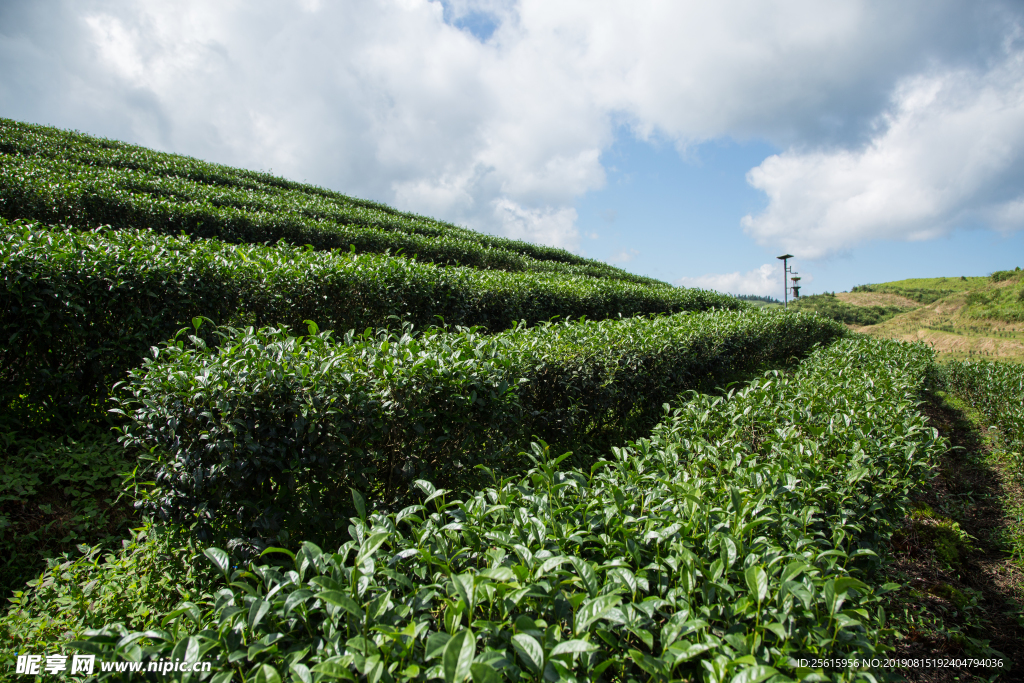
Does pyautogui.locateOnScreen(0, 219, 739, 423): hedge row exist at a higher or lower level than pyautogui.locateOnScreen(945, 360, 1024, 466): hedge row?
higher

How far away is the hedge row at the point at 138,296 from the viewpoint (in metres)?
3.80

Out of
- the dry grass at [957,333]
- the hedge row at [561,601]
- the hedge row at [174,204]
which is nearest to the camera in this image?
the hedge row at [561,601]

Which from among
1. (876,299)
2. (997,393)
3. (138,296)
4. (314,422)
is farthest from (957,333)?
(876,299)

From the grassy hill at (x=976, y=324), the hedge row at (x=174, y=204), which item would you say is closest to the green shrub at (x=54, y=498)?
the hedge row at (x=174, y=204)

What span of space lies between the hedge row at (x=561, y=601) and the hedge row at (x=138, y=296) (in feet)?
11.0

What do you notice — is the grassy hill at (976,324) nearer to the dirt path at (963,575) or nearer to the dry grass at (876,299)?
the dirt path at (963,575)

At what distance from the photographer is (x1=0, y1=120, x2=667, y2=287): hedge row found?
7.48 m

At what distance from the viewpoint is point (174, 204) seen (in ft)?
27.4

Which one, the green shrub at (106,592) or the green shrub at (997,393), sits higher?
the green shrub at (997,393)

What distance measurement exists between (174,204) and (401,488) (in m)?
8.59

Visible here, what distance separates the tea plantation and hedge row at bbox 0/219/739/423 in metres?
0.03

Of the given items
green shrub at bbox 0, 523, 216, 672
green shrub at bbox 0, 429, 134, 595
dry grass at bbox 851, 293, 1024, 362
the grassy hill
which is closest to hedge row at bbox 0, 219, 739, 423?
green shrub at bbox 0, 429, 134, 595

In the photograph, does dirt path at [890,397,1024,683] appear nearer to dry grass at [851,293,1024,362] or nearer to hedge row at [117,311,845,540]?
hedge row at [117,311,845,540]

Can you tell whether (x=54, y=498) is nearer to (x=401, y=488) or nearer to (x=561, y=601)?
(x=401, y=488)
